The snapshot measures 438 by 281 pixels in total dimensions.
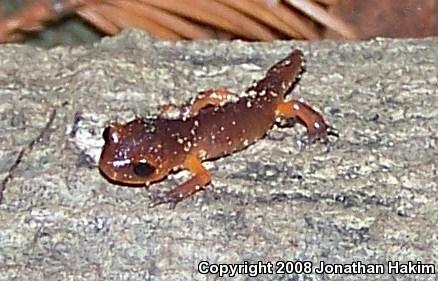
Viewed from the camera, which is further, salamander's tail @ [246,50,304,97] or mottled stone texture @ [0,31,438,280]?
salamander's tail @ [246,50,304,97]

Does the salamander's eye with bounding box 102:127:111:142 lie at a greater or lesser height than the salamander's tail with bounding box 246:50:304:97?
lesser

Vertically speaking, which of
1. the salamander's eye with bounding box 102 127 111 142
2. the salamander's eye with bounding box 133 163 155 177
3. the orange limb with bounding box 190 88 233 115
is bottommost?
the salamander's eye with bounding box 133 163 155 177

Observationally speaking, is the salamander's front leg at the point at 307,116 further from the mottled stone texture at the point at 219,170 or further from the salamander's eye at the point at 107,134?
the salamander's eye at the point at 107,134

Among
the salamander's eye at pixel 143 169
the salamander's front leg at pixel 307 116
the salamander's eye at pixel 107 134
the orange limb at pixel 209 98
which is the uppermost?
the salamander's front leg at pixel 307 116

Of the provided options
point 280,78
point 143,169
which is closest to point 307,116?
point 280,78

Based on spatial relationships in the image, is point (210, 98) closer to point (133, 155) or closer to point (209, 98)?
point (209, 98)

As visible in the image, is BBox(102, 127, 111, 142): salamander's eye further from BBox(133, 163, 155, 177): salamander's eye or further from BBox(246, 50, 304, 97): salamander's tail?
BBox(246, 50, 304, 97): salamander's tail

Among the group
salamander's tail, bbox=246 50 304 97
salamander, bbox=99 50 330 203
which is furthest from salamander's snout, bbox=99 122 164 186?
salamander's tail, bbox=246 50 304 97

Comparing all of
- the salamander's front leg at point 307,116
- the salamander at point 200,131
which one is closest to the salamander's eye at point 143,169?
the salamander at point 200,131
